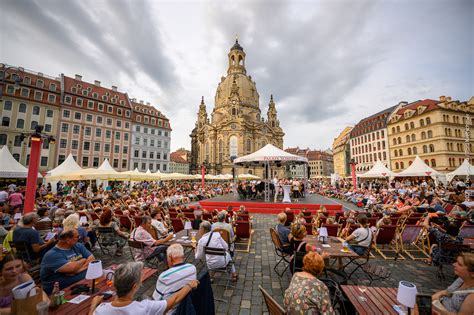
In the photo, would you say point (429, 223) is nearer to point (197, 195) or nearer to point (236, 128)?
point (197, 195)

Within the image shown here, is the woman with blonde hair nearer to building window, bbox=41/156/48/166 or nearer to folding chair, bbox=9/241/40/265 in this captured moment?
folding chair, bbox=9/241/40/265

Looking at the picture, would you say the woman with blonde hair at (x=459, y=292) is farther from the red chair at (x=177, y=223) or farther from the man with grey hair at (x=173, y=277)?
the red chair at (x=177, y=223)

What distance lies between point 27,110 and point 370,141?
2642 inches

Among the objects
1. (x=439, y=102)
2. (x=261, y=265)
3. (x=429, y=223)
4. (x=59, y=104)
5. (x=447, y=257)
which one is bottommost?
(x=261, y=265)

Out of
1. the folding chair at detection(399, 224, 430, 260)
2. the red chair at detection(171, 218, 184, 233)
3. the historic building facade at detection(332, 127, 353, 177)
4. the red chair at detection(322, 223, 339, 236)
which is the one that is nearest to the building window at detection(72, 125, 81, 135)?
the red chair at detection(171, 218, 184, 233)

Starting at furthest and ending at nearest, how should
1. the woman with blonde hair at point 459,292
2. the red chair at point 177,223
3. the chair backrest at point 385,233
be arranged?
1. the red chair at point 177,223
2. the chair backrest at point 385,233
3. the woman with blonde hair at point 459,292

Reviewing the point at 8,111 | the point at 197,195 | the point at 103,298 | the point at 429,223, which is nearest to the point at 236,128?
the point at 197,195

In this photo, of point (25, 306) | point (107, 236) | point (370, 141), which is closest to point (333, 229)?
point (25, 306)

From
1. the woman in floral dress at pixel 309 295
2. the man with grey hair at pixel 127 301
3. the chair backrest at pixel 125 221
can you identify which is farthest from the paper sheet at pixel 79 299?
the chair backrest at pixel 125 221

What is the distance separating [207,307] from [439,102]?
5283cm

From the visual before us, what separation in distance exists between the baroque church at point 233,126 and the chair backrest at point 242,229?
43412 millimetres

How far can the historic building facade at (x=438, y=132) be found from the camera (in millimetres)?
34906

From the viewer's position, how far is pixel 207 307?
271 cm

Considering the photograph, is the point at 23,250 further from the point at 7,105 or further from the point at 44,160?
the point at 7,105
